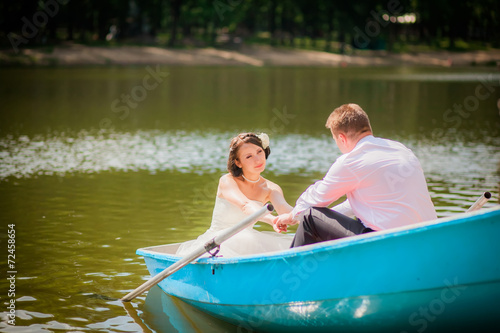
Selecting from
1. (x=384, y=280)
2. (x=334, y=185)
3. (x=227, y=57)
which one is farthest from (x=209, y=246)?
(x=227, y=57)

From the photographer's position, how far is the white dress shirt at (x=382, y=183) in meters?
5.27

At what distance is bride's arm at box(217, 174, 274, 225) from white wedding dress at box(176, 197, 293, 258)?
A: 78 millimetres

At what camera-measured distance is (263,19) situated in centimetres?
9631

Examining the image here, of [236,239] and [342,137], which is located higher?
[342,137]

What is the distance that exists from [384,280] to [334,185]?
83 centimetres

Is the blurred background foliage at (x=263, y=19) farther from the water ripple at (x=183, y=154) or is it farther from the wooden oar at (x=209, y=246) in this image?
the wooden oar at (x=209, y=246)

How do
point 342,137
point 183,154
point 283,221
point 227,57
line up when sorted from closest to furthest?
point 342,137 → point 283,221 → point 183,154 → point 227,57


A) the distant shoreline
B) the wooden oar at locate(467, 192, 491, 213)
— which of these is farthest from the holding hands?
the distant shoreline

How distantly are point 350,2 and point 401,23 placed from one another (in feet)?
43.6

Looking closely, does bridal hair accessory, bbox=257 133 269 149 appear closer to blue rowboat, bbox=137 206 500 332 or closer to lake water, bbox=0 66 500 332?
blue rowboat, bbox=137 206 500 332

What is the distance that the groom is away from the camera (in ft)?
17.3

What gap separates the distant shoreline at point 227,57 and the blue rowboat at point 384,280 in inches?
2044

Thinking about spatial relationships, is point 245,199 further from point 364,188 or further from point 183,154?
point 183,154

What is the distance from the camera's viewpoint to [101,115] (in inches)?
973
